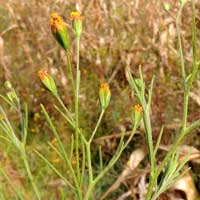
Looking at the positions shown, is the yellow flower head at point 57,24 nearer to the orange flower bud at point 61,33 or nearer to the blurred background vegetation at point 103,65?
the orange flower bud at point 61,33

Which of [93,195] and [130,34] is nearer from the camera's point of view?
[93,195]

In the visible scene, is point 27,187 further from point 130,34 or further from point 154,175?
point 154,175

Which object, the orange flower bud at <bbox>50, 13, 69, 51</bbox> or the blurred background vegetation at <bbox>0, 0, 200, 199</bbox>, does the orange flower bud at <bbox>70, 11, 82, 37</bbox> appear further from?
the blurred background vegetation at <bbox>0, 0, 200, 199</bbox>

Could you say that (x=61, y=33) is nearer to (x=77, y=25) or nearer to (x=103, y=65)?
(x=77, y=25)

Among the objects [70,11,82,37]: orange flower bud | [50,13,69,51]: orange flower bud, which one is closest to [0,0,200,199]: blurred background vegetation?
[70,11,82,37]: orange flower bud

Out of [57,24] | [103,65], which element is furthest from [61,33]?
[103,65]

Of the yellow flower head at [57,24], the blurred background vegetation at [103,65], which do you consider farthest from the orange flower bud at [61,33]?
the blurred background vegetation at [103,65]

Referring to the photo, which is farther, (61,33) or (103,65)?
(103,65)

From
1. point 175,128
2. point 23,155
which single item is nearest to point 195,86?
point 175,128
